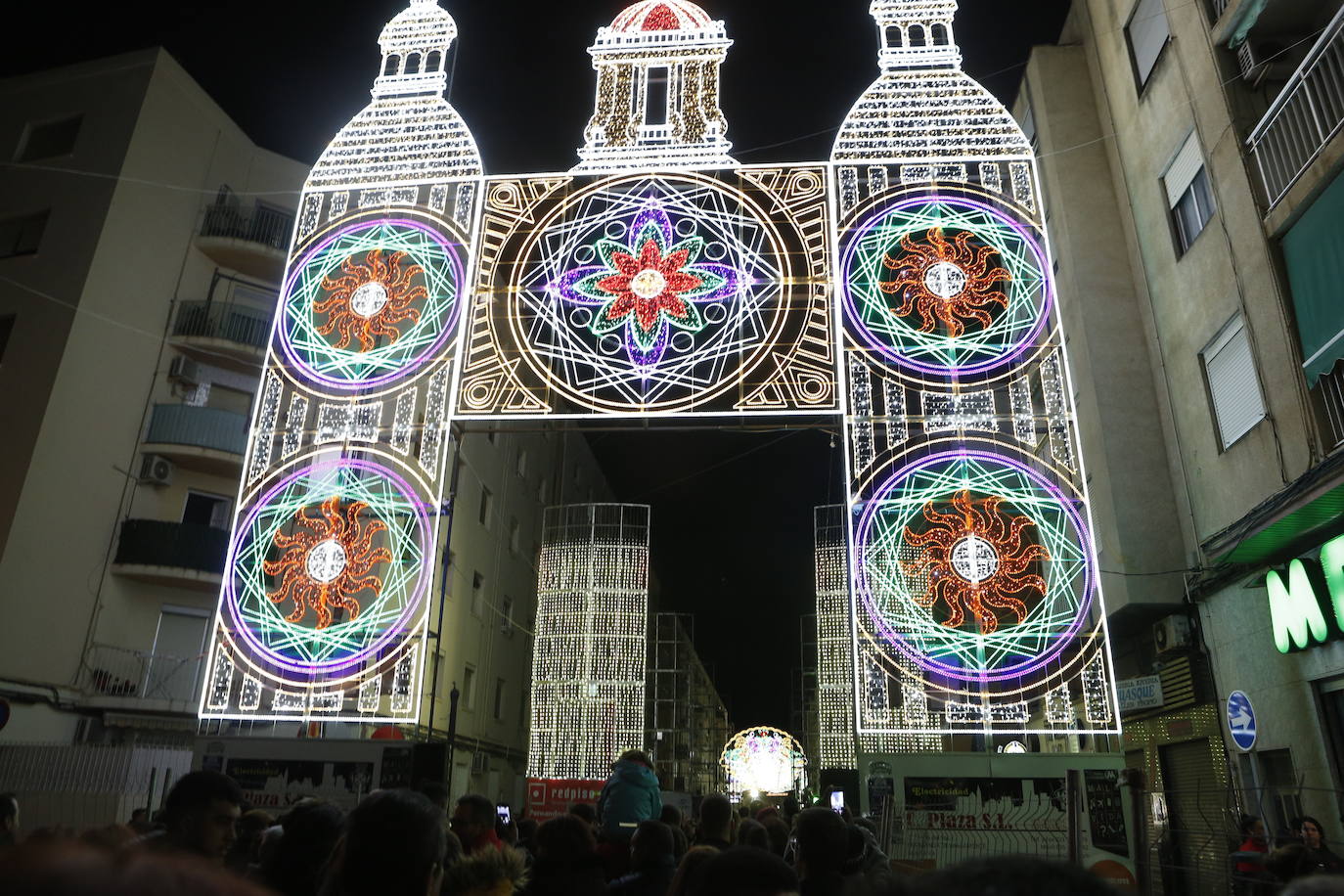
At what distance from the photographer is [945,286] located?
1262 centimetres

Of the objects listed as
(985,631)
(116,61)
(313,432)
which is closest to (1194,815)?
(985,631)

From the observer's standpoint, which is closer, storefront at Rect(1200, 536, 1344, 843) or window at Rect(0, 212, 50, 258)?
storefront at Rect(1200, 536, 1344, 843)

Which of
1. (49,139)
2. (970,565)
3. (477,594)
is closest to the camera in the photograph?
(970,565)

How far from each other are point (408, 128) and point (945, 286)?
812 cm

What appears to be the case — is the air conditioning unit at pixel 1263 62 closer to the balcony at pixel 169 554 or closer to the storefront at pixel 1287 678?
the storefront at pixel 1287 678

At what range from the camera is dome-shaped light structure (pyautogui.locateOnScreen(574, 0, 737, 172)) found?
45.6ft

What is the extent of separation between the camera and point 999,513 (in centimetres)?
1157

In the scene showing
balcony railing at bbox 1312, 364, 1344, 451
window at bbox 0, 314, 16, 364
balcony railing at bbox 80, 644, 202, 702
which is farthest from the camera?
window at bbox 0, 314, 16, 364

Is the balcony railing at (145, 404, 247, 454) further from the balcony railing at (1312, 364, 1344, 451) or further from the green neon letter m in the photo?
the balcony railing at (1312, 364, 1344, 451)

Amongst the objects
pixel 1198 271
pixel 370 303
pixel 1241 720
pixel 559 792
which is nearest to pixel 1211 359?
pixel 1198 271

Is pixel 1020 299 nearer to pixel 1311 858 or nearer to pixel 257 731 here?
pixel 1311 858

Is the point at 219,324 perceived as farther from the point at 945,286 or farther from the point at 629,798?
the point at 629,798

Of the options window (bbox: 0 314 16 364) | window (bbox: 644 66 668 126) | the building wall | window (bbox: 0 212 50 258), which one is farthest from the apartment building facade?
window (bbox: 0 212 50 258)

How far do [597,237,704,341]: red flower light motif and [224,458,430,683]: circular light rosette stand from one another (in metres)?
3.76
